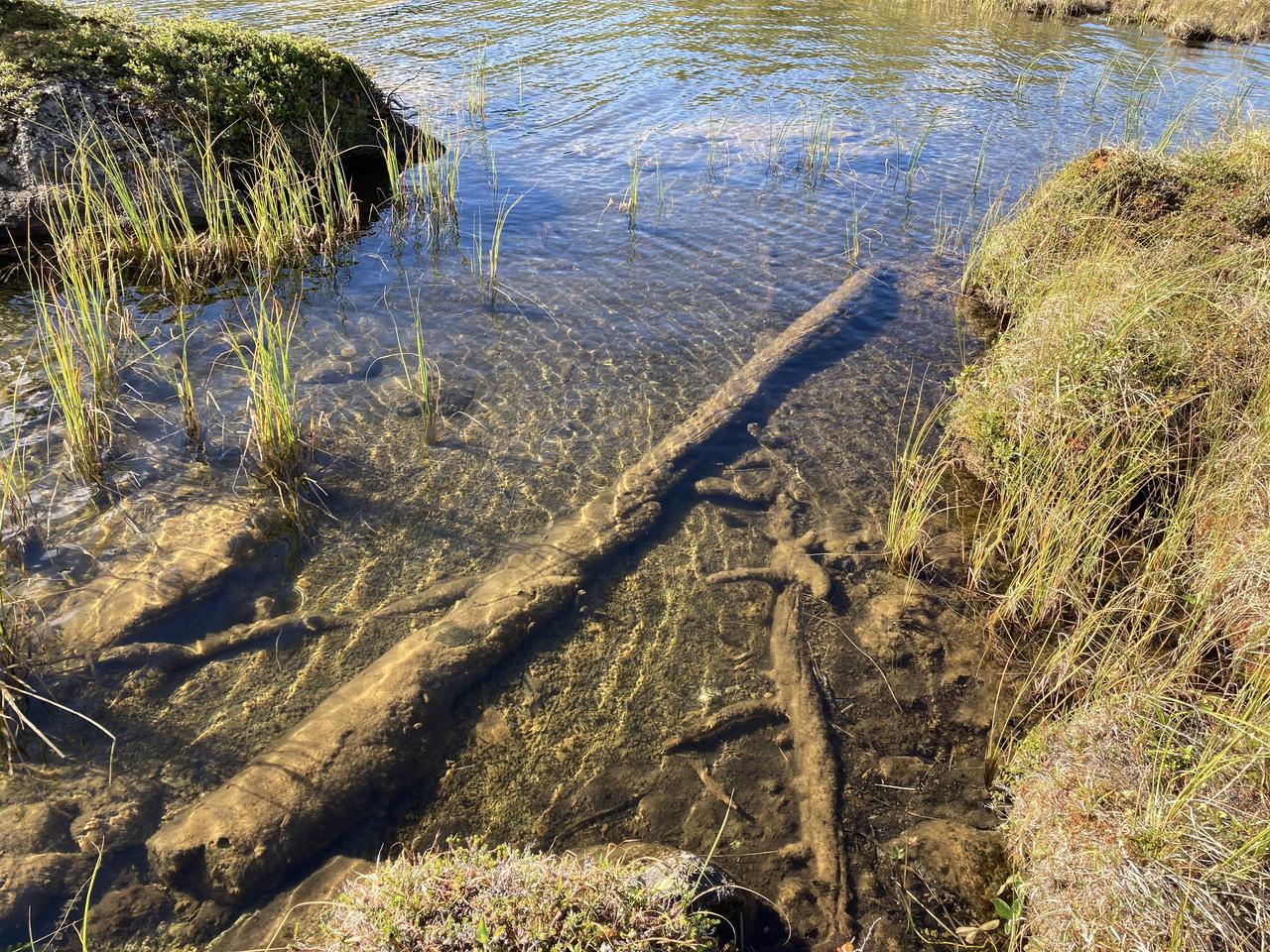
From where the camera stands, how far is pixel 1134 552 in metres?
5.33

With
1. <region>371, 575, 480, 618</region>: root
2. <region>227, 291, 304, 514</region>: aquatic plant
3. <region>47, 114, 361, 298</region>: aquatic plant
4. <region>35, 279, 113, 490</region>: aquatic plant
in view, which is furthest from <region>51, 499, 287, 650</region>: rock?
<region>47, 114, 361, 298</region>: aquatic plant

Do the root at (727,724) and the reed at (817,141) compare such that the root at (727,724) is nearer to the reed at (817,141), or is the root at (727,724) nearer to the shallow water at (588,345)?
the shallow water at (588,345)

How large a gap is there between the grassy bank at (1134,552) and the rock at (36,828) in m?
4.32

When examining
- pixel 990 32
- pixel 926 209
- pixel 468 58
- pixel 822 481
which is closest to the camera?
pixel 822 481

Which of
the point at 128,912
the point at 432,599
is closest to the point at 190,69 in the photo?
the point at 432,599

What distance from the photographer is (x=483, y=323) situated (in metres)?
8.04

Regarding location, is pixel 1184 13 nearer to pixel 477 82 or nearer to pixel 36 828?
pixel 477 82

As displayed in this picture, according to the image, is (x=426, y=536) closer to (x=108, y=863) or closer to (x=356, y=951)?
(x=108, y=863)

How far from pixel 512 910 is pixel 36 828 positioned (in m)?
2.43

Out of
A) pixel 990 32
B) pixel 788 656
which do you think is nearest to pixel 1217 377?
pixel 788 656

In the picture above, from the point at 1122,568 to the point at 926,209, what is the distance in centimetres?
757

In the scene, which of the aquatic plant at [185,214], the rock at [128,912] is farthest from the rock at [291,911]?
the aquatic plant at [185,214]

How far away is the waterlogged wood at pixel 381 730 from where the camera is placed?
3.57 meters

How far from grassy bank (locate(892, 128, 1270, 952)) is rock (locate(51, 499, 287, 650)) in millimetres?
4368
